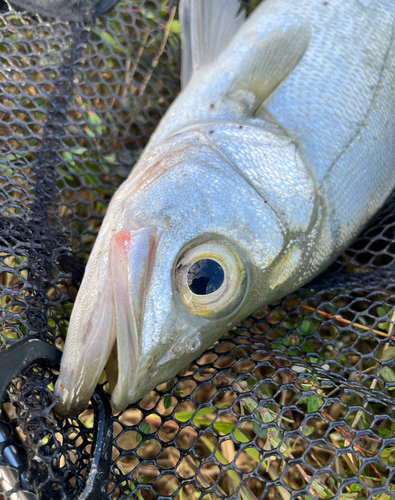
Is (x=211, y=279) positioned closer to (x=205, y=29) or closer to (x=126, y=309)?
(x=126, y=309)

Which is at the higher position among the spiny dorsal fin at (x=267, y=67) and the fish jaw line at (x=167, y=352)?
the spiny dorsal fin at (x=267, y=67)

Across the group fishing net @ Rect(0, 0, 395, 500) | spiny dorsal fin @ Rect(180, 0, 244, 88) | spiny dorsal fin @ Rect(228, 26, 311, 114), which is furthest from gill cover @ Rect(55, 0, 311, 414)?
spiny dorsal fin @ Rect(180, 0, 244, 88)

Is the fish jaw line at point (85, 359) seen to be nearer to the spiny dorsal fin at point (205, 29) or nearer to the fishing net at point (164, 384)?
the fishing net at point (164, 384)

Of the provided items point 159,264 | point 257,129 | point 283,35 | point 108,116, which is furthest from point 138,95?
point 159,264

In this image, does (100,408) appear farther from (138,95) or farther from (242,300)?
(138,95)

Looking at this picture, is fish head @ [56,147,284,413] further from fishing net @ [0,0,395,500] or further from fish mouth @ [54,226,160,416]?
fishing net @ [0,0,395,500]

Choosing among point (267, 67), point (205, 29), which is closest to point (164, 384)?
point (267, 67)

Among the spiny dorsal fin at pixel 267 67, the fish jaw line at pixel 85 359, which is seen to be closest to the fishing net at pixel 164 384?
the fish jaw line at pixel 85 359
